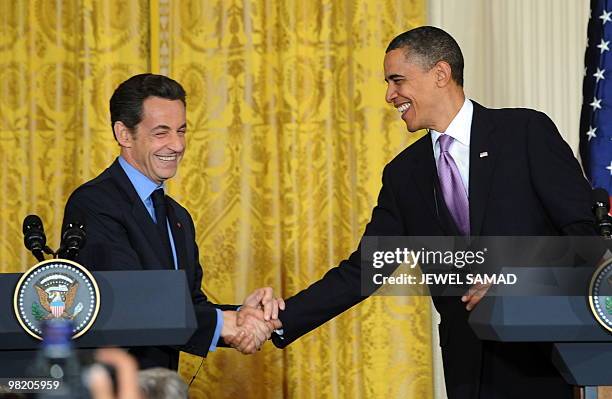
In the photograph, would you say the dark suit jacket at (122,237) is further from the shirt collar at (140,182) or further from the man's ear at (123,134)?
the man's ear at (123,134)

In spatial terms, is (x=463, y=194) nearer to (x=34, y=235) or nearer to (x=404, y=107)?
(x=404, y=107)

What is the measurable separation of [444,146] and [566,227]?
0.54m

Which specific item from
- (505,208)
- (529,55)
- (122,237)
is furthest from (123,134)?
(529,55)

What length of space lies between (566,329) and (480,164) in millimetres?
901

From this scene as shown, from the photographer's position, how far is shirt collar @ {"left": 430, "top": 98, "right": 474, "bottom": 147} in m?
3.67

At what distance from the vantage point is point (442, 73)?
382cm

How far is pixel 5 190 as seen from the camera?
5230 millimetres

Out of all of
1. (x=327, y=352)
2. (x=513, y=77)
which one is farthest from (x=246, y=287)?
(x=513, y=77)

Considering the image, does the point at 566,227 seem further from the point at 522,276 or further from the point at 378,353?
the point at 378,353

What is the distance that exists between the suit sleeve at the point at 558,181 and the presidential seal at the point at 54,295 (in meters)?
1.54

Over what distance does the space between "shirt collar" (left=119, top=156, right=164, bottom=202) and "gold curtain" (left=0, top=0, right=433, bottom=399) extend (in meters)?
1.48

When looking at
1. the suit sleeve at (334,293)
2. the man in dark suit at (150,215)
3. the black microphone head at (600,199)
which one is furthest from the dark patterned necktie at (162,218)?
the black microphone head at (600,199)

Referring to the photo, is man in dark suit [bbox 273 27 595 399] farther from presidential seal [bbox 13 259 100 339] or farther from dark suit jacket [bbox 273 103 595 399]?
presidential seal [bbox 13 259 100 339]

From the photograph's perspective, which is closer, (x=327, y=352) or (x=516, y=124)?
(x=516, y=124)
